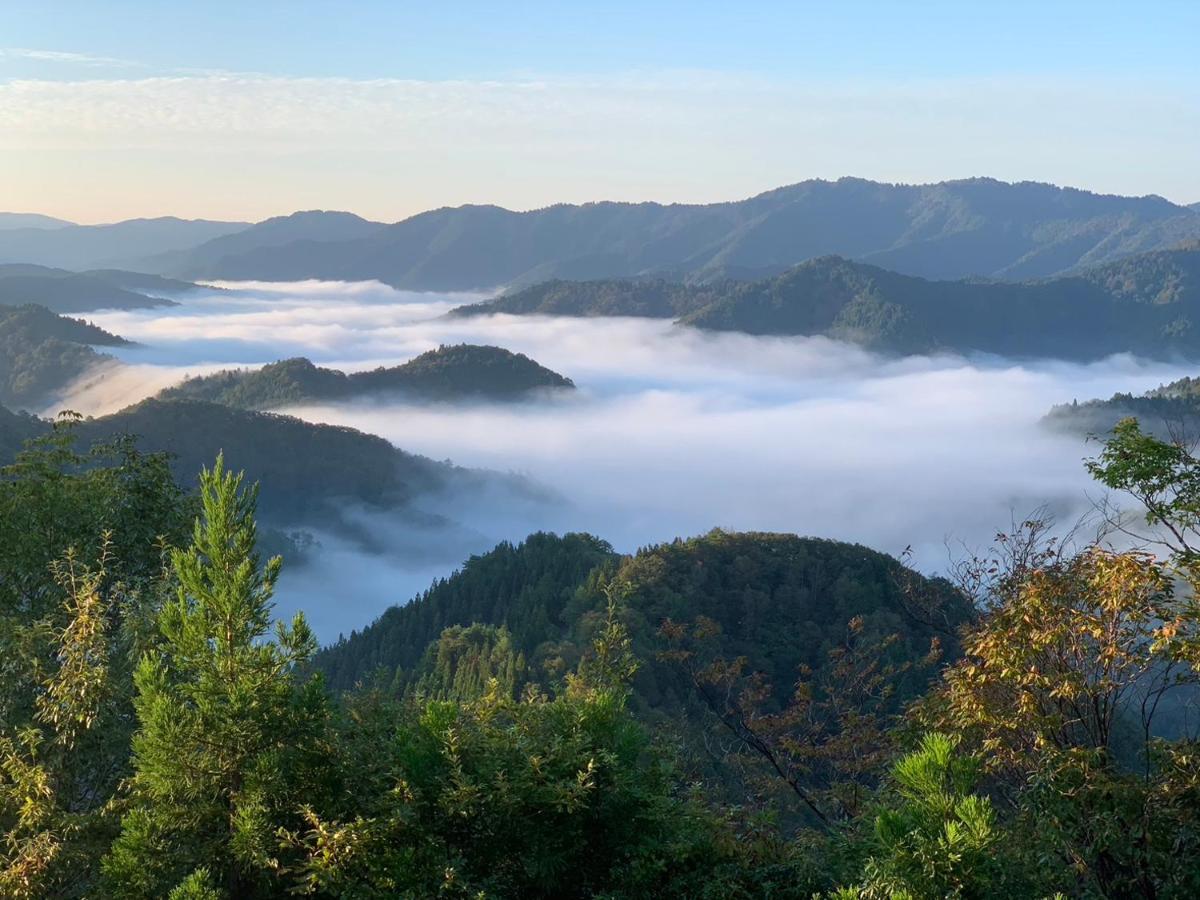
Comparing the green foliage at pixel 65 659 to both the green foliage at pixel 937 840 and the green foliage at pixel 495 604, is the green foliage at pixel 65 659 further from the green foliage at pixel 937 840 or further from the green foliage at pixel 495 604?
the green foliage at pixel 495 604

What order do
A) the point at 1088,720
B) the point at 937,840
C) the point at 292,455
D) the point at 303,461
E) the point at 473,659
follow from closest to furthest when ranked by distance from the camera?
the point at 937,840 → the point at 1088,720 → the point at 473,659 → the point at 292,455 → the point at 303,461

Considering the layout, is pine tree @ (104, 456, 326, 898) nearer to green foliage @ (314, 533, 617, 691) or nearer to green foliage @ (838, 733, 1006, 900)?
green foliage @ (838, 733, 1006, 900)

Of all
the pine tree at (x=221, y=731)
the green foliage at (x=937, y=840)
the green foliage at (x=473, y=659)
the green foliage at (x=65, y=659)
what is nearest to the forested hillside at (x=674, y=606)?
the green foliage at (x=473, y=659)

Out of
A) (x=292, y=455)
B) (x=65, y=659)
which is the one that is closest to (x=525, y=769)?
(x=65, y=659)

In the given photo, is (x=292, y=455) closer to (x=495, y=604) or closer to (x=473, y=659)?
(x=495, y=604)

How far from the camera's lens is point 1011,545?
1627 cm

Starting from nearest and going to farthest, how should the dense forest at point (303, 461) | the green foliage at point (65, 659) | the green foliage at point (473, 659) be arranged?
1. the green foliage at point (65, 659)
2. the green foliage at point (473, 659)
3. the dense forest at point (303, 461)

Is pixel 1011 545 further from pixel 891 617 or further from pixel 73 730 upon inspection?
pixel 891 617

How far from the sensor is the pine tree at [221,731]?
11.0m

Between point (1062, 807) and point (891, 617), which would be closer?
point (1062, 807)

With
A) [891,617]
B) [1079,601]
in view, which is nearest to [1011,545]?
[1079,601]

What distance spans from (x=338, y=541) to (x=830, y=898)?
17129 cm

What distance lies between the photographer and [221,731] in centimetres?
1118

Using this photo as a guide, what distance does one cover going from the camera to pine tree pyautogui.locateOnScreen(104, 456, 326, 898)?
10969 millimetres
